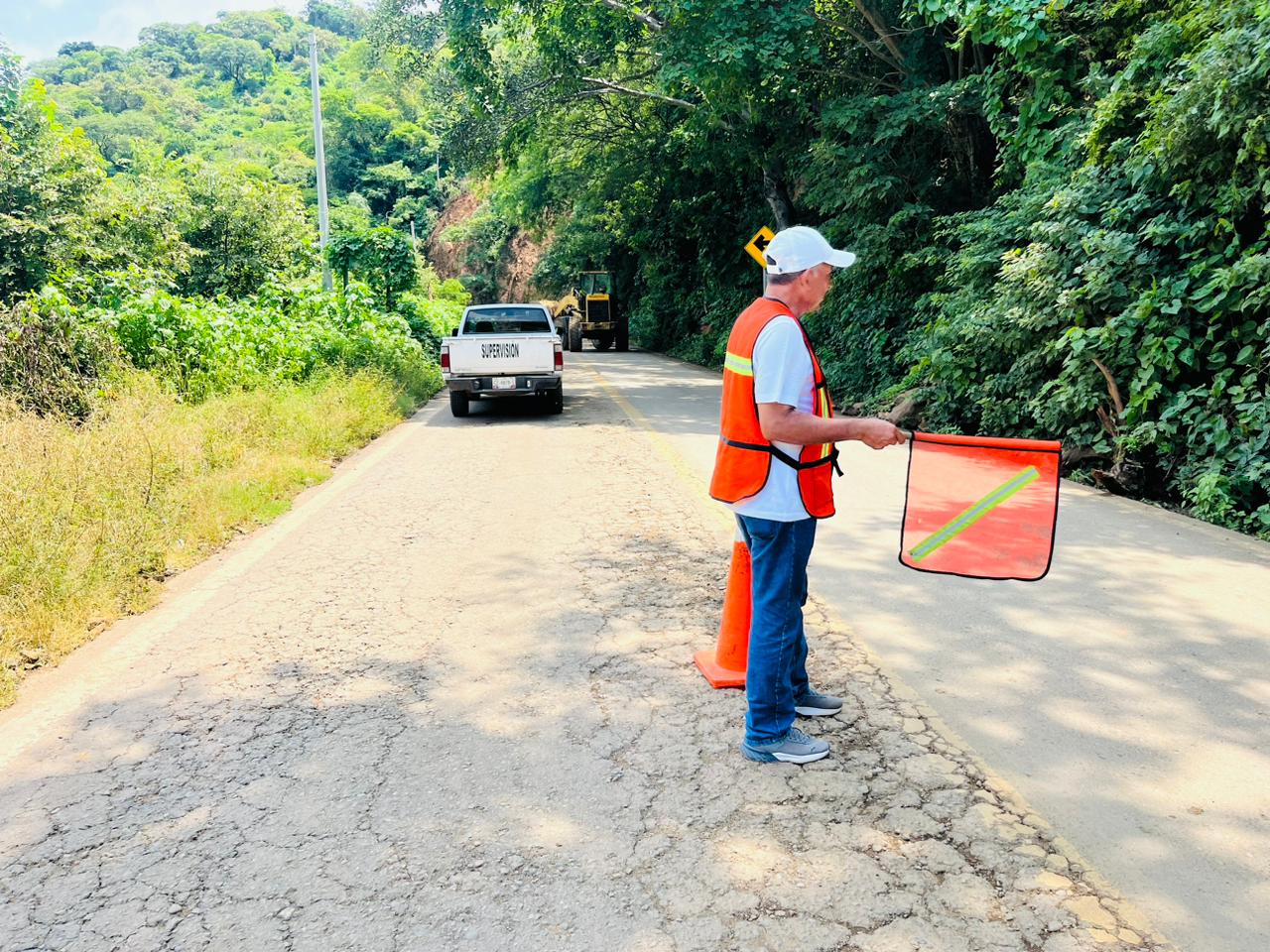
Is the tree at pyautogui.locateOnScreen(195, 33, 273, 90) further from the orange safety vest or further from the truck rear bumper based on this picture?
the orange safety vest

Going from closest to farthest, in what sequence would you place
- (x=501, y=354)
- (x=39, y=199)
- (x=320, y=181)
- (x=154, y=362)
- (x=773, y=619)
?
1. (x=773, y=619)
2. (x=154, y=362)
3. (x=501, y=354)
4. (x=39, y=199)
5. (x=320, y=181)

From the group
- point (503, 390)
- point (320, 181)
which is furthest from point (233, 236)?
point (503, 390)

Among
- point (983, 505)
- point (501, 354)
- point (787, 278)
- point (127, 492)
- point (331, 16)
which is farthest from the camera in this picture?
point (331, 16)

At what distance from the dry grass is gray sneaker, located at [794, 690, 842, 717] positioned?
11.5 ft

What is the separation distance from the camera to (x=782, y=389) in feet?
11.2

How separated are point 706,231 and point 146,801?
94.9ft

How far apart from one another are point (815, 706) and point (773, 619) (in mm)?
685

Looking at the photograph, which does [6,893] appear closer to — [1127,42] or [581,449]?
[581,449]

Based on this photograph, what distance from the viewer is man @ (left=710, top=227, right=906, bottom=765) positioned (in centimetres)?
345

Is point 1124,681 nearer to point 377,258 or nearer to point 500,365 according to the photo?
point 500,365

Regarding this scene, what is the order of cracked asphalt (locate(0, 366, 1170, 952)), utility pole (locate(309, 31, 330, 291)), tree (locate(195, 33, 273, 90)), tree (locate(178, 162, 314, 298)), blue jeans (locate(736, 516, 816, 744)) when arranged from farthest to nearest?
tree (locate(195, 33, 273, 90)) → tree (locate(178, 162, 314, 298)) → utility pole (locate(309, 31, 330, 291)) → blue jeans (locate(736, 516, 816, 744)) → cracked asphalt (locate(0, 366, 1170, 952))

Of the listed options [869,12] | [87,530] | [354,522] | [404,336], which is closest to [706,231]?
[404,336]

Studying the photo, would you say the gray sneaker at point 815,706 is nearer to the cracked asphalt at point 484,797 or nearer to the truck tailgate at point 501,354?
the cracked asphalt at point 484,797

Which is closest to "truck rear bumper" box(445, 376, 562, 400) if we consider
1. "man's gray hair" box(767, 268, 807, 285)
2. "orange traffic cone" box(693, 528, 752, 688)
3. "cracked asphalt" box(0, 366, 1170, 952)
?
"cracked asphalt" box(0, 366, 1170, 952)
